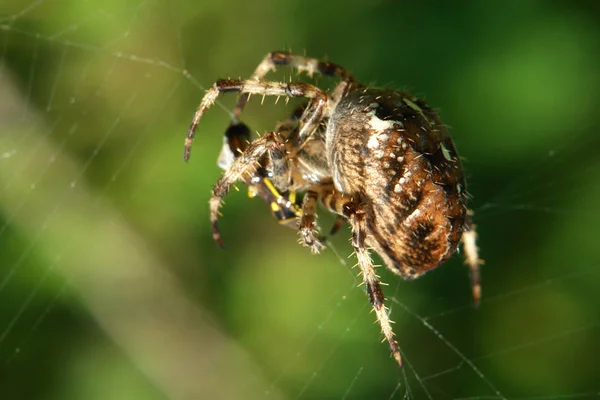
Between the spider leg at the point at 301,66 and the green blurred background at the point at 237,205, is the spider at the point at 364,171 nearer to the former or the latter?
the spider leg at the point at 301,66

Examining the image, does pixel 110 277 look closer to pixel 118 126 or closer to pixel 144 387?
pixel 144 387

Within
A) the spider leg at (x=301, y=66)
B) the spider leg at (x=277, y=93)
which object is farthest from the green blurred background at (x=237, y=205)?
the spider leg at (x=277, y=93)

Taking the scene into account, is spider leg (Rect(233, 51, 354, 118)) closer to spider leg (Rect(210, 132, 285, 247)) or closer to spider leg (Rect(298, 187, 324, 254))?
spider leg (Rect(210, 132, 285, 247))

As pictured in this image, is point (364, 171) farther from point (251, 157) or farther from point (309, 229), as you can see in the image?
point (251, 157)

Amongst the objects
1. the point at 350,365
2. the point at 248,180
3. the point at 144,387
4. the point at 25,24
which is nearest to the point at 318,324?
the point at 350,365

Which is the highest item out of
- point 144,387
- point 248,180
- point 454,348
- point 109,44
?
point 109,44

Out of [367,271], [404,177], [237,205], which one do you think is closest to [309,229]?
[367,271]

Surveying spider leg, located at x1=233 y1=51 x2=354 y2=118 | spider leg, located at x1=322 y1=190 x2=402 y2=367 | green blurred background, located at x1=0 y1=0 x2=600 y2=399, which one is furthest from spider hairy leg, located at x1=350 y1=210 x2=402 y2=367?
green blurred background, located at x1=0 y1=0 x2=600 y2=399
